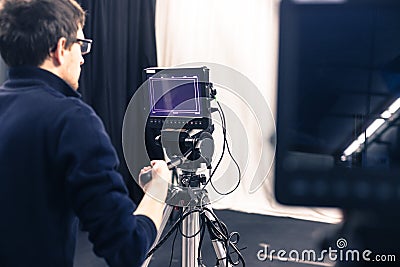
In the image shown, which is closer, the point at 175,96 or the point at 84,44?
the point at 84,44

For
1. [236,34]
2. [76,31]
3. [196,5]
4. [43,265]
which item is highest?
[196,5]

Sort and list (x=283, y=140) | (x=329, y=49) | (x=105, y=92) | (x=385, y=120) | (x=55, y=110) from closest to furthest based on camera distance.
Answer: (x=55, y=110) → (x=283, y=140) → (x=385, y=120) → (x=329, y=49) → (x=105, y=92)

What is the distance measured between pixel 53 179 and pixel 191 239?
878 mm

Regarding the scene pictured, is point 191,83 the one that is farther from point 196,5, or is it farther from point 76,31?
point 196,5

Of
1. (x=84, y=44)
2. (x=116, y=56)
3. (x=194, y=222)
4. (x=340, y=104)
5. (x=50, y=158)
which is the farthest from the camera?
(x=116, y=56)

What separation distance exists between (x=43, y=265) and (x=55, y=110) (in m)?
0.29

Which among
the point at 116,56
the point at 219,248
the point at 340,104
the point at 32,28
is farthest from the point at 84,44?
the point at 116,56

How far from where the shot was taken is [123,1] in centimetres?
300

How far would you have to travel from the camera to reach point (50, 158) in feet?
2.35

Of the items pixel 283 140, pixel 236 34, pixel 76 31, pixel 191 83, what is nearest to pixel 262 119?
pixel 236 34

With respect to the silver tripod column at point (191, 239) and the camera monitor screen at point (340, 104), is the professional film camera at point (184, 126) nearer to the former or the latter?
the silver tripod column at point (191, 239)

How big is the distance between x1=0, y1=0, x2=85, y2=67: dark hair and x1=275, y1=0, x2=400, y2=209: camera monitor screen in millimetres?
437

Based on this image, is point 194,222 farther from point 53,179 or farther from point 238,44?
point 238,44

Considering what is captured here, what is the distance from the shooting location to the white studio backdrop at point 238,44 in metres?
2.96
